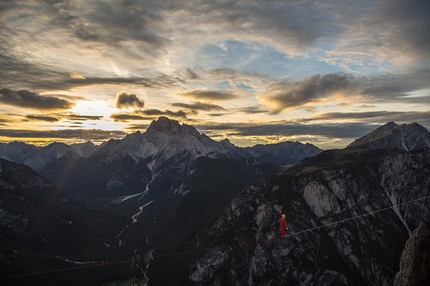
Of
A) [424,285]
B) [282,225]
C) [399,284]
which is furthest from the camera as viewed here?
[282,225]

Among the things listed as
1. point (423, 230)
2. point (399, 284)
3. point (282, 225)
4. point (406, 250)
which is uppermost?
point (423, 230)

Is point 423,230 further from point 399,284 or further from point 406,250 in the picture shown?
point 399,284

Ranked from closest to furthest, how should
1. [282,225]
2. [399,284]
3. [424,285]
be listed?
1. [424,285]
2. [399,284]
3. [282,225]

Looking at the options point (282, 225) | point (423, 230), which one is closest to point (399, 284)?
point (423, 230)

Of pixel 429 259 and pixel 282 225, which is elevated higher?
pixel 429 259

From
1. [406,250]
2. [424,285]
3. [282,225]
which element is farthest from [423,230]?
[282,225]

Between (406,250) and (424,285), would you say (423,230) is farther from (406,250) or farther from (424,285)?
(424,285)

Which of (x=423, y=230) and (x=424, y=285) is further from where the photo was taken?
(x=423, y=230)
